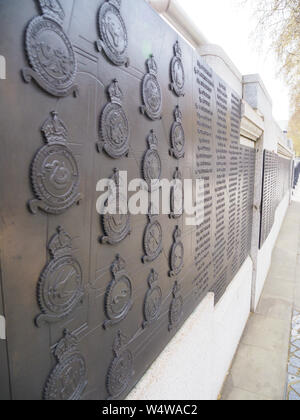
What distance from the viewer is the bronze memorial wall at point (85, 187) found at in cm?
77

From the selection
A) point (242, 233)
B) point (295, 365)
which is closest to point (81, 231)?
point (242, 233)

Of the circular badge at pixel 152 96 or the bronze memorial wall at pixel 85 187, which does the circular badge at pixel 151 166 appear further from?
the circular badge at pixel 152 96

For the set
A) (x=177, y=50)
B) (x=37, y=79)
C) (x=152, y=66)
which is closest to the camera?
(x=37, y=79)

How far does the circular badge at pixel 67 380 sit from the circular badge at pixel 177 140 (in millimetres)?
1161

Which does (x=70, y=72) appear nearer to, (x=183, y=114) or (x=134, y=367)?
(x=183, y=114)

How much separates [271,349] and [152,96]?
12.6 ft

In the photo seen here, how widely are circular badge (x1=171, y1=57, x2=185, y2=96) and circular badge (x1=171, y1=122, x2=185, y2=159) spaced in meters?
0.20

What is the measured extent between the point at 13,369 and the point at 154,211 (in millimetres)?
929

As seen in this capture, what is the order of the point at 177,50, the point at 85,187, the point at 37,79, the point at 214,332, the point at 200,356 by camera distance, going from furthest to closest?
the point at 214,332 → the point at 200,356 → the point at 177,50 → the point at 85,187 → the point at 37,79

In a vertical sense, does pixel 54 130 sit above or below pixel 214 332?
above

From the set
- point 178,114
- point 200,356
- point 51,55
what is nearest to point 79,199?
point 51,55

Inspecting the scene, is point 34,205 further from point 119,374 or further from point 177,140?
point 177,140

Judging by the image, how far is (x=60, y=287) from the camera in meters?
0.93

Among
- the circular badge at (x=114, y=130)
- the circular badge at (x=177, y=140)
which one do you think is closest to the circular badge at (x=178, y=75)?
the circular badge at (x=177, y=140)
